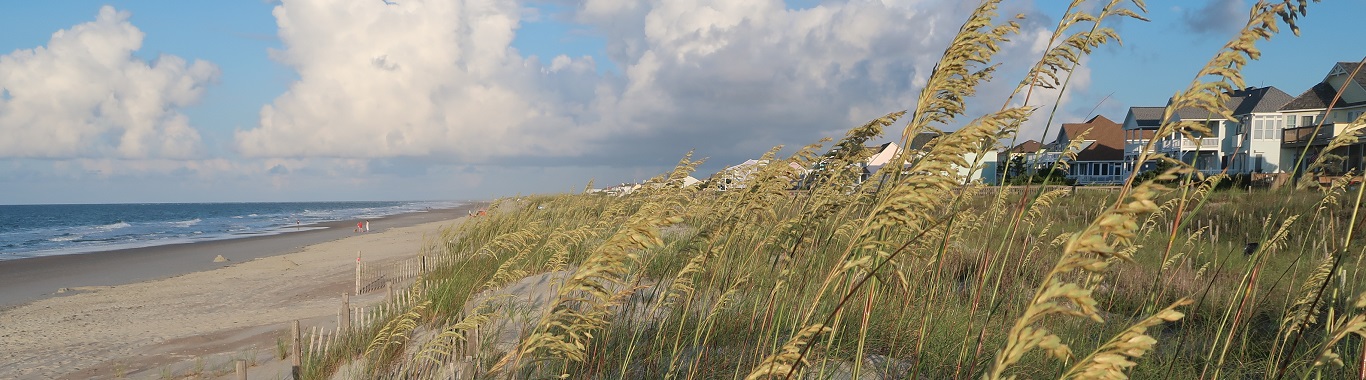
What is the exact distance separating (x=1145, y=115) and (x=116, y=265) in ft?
164

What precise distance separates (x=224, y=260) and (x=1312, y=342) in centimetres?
2759

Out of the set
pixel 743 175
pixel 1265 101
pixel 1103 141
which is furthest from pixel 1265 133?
pixel 743 175

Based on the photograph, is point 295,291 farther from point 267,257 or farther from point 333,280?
point 267,257

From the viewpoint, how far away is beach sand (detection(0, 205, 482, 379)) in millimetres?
10234

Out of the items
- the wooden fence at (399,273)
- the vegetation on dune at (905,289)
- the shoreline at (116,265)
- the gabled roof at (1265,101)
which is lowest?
the shoreline at (116,265)

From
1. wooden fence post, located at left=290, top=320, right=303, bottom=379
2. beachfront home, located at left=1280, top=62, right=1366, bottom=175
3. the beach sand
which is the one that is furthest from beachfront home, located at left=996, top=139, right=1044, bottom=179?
beachfront home, located at left=1280, top=62, right=1366, bottom=175

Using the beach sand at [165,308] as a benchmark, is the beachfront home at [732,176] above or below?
above

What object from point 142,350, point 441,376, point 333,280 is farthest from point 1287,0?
point 333,280

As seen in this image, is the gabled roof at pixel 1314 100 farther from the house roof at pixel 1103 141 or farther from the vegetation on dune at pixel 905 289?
the vegetation on dune at pixel 905 289

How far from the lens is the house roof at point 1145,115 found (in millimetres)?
44656

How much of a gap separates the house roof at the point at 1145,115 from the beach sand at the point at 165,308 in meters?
40.4

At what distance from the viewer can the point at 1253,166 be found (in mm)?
39531

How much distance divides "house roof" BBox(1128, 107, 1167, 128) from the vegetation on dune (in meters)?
42.9

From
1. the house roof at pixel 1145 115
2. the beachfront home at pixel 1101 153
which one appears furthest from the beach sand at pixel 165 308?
the beachfront home at pixel 1101 153
